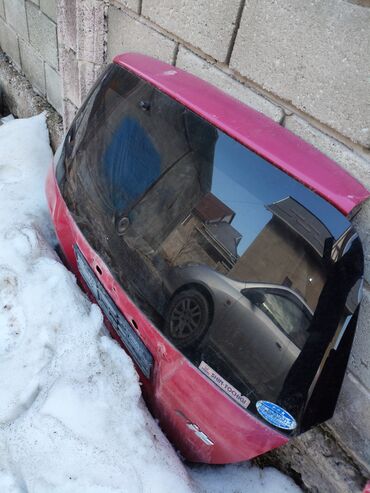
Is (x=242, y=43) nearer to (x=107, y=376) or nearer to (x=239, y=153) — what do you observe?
(x=239, y=153)

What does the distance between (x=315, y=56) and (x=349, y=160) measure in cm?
36

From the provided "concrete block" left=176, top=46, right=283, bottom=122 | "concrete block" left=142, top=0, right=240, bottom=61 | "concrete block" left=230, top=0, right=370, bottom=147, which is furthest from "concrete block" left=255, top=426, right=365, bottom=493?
"concrete block" left=142, top=0, right=240, bottom=61

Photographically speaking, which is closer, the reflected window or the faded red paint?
the reflected window

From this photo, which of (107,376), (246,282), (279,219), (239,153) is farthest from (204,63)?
(107,376)

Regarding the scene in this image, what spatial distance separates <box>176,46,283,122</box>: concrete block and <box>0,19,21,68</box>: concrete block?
2465 millimetres

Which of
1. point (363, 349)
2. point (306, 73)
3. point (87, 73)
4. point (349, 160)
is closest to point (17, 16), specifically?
point (87, 73)

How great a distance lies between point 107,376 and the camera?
4.62 feet

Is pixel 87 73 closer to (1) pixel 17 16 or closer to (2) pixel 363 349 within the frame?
(1) pixel 17 16

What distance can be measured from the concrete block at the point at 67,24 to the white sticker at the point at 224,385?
2192 millimetres

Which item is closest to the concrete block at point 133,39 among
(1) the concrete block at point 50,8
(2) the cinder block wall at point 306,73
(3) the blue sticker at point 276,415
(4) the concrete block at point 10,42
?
(2) the cinder block wall at point 306,73

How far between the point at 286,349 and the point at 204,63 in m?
1.29

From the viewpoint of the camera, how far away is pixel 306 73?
137 centimetres

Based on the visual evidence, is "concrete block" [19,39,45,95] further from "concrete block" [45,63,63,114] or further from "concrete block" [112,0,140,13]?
"concrete block" [112,0,140,13]

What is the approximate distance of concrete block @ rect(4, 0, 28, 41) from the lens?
329cm
